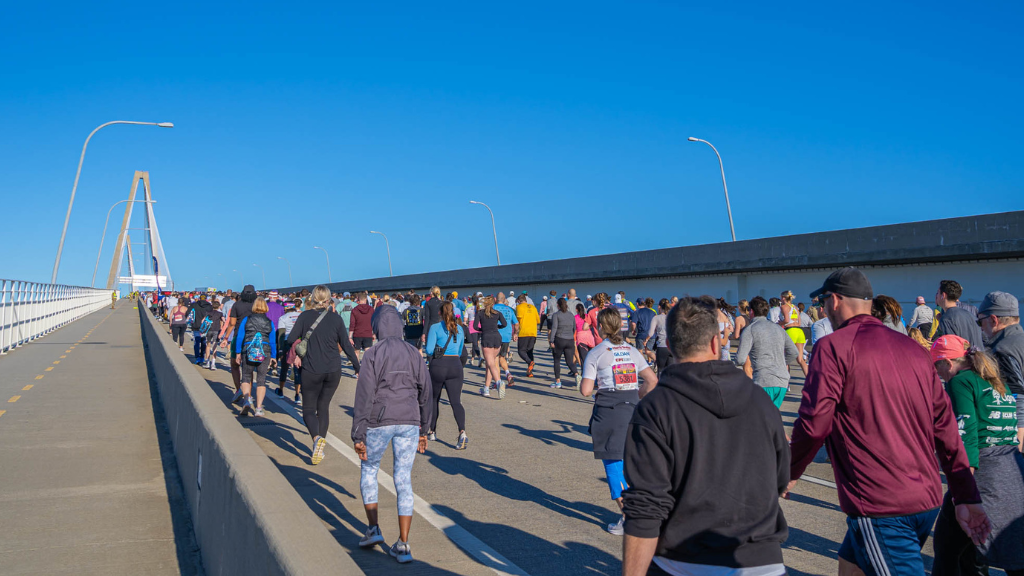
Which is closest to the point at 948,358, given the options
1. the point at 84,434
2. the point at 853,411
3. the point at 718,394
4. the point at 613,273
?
the point at 853,411

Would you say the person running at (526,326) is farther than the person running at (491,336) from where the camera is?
Yes

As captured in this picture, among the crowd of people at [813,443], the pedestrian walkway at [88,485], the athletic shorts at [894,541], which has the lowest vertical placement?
the pedestrian walkway at [88,485]

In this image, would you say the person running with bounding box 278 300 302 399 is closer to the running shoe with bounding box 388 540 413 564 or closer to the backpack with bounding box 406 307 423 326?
the backpack with bounding box 406 307 423 326

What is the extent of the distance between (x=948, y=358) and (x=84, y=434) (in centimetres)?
986

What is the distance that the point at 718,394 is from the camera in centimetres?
269

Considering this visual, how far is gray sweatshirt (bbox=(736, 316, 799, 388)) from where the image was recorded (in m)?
7.97

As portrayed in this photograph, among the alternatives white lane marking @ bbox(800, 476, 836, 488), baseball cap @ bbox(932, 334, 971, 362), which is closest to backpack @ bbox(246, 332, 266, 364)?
white lane marking @ bbox(800, 476, 836, 488)

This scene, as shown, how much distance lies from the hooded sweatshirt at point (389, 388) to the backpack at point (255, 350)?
6156 millimetres

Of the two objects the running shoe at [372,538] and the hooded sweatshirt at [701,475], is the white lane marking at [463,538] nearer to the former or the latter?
the running shoe at [372,538]

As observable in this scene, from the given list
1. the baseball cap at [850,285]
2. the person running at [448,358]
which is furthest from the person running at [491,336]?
the baseball cap at [850,285]

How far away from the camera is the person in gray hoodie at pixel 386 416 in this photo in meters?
5.83

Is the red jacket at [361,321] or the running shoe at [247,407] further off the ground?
the red jacket at [361,321]

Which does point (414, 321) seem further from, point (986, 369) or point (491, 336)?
point (986, 369)

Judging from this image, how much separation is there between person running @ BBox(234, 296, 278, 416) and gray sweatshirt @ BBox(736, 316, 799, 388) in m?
7.12
